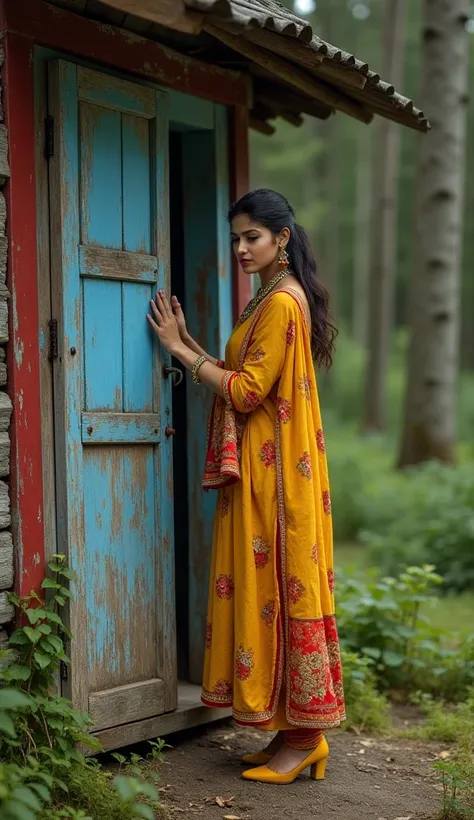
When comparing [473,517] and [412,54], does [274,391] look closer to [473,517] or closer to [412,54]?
[473,517]

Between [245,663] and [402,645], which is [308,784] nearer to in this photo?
[245,663]

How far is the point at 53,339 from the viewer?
14.4ft

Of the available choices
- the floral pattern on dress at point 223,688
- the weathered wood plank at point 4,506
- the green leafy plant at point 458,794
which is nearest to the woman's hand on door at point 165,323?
the weathered wood plank at point 4,506

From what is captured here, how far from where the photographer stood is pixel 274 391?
15.3ft

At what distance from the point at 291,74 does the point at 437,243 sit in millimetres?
6762

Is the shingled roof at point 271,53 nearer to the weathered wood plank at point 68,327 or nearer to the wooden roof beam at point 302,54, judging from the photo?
the wooden roof beam at point 302,54

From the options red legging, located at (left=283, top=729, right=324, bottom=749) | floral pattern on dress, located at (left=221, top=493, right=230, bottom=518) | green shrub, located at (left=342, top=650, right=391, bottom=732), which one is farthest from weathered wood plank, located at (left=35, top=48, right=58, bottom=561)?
green shrub, located at (left=342, top=650, right=391, bottom=732)

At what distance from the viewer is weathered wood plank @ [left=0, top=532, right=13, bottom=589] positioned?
416 centimetres

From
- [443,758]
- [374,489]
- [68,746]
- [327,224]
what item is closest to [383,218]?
[374,489]

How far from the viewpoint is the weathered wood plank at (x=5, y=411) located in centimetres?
415

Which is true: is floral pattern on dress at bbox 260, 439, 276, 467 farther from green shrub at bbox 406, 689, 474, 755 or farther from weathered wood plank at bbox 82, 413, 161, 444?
green shrub at bbox 406, 689, 474, 755

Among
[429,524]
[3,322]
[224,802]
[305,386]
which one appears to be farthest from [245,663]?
[429,524]

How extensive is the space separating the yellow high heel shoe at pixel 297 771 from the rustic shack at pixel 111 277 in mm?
521

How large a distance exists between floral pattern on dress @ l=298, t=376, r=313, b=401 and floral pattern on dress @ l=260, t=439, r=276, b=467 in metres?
0.26
